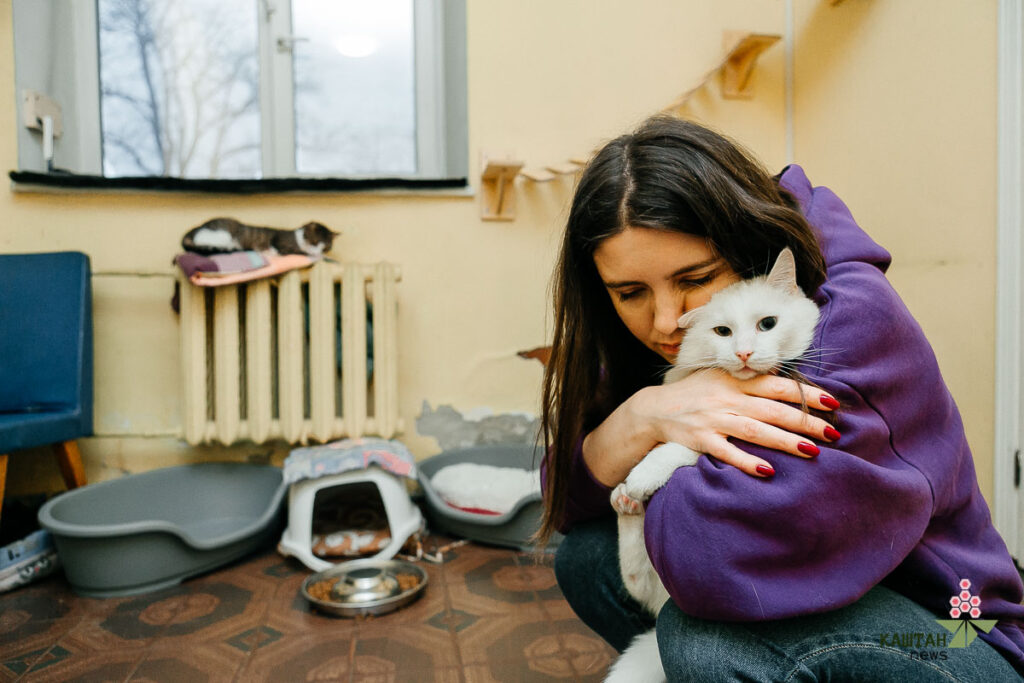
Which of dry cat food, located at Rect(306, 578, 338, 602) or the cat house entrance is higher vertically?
the cat house entrance

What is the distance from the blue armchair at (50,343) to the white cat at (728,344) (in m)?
1.89

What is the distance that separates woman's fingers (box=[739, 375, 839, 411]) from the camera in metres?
0.65

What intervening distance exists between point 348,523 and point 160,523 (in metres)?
0.63

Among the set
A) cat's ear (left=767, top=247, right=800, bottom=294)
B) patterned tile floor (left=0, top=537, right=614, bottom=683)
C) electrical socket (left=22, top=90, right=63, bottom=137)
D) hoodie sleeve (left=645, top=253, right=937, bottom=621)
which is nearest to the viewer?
hoodie sleeve (left=645, top=253, right=937, bottom=621)

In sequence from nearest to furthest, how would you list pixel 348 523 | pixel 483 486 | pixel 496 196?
pixel 483 486
pixel 348 523
pixel 496 196

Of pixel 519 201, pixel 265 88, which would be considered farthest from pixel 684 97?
pixel 265 88

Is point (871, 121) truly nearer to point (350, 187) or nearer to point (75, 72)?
point (350, 187)

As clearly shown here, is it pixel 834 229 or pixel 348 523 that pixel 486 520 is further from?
pixel 834 229

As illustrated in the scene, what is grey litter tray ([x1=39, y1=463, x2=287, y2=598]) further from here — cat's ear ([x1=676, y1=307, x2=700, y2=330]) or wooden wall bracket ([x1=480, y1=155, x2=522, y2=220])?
cat's ear ([x1=676, y1=307, x2=700, y2=330])

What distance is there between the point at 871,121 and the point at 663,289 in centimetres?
166

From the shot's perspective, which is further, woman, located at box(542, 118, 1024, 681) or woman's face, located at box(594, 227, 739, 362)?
Result: woman's face, located at box(594, 227, 739, 362)

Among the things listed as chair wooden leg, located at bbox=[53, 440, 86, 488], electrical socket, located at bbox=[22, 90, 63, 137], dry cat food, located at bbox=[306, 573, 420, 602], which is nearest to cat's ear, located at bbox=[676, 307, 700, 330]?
dry cat food, located at bbox=[306, 573, 420, 602]

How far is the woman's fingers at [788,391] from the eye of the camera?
0.65m

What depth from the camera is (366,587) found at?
162 cm
